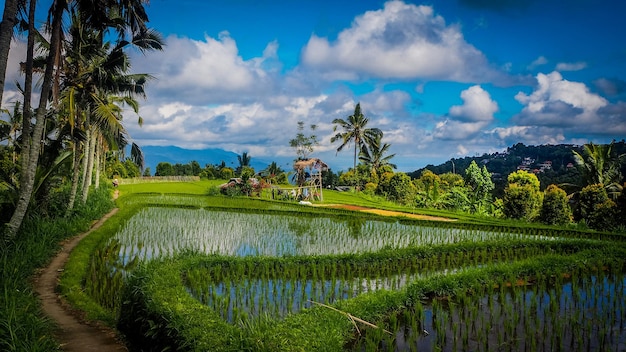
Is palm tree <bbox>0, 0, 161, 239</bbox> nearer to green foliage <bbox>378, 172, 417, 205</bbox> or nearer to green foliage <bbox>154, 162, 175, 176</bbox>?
green foliage <bbox>378, 172, 417, 205</bbox>

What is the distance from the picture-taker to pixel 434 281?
25.2 feet

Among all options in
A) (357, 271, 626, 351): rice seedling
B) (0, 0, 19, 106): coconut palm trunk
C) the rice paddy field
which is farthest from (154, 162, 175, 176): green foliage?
(357, 271, 626, 351): rice seedling

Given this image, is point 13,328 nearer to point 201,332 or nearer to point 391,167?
point 201,332

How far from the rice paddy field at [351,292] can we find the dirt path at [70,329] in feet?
1.00

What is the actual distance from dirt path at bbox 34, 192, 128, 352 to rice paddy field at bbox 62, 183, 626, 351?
31 cm

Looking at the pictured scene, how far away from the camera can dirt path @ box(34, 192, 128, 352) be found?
5.29m

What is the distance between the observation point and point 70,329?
225 inches

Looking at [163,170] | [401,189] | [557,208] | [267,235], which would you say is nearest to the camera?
[267,235]

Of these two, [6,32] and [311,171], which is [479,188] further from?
[6,32]

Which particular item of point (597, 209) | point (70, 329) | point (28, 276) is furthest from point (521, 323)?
point (597, 209)

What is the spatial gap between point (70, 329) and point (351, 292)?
13.9ft

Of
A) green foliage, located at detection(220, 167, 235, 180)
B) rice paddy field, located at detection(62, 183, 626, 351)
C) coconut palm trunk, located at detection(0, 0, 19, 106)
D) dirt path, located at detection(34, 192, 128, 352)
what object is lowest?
dirt path, located at detection(34, 192, 128, 352)

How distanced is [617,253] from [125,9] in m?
13.2

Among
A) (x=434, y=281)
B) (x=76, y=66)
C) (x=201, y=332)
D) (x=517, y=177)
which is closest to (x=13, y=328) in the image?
(x=201, y=332)
